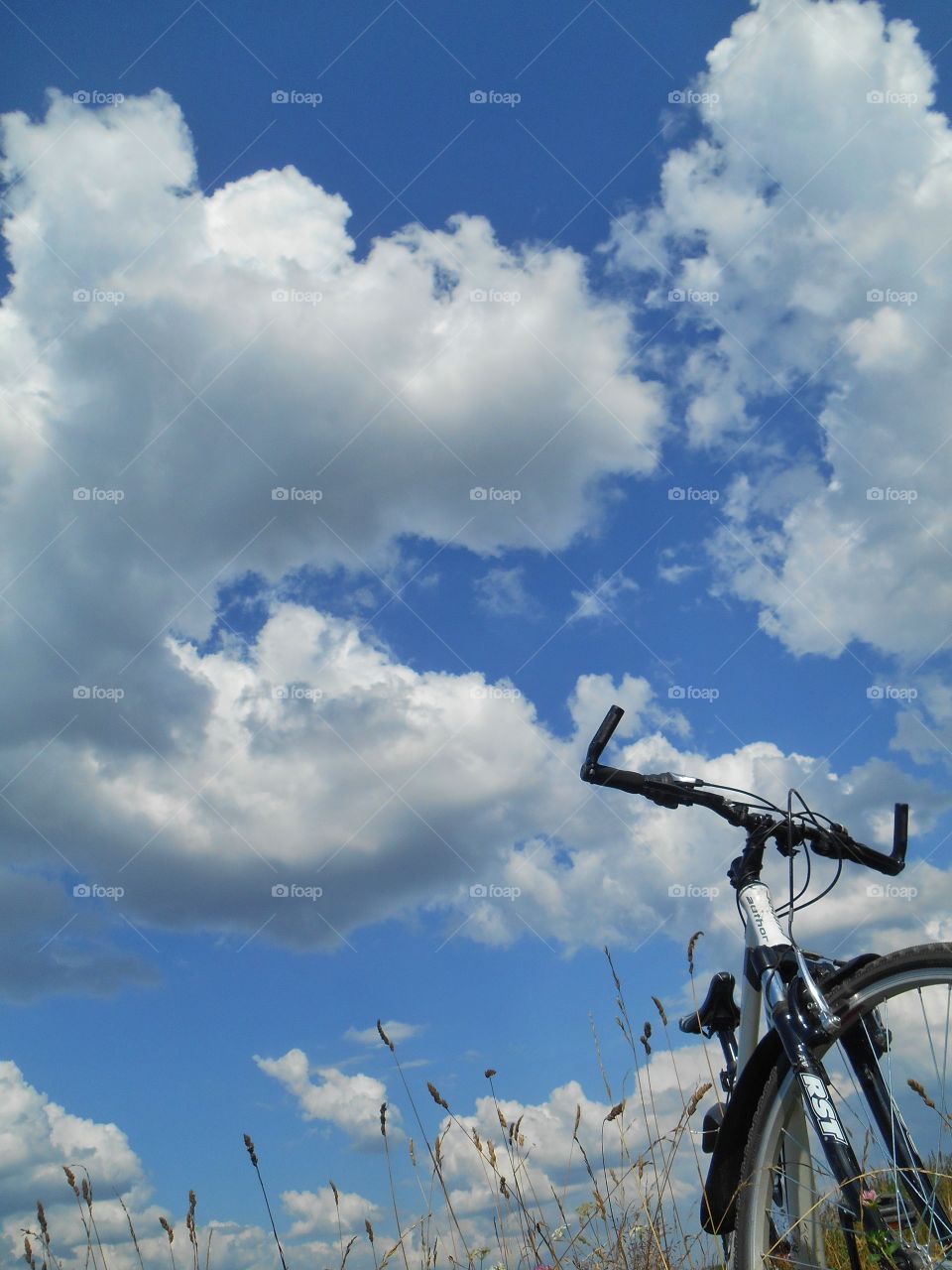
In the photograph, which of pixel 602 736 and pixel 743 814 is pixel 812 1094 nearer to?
pixel 743 814

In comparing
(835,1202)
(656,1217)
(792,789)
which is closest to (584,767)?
(792,789)

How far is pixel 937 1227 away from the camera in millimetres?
2162

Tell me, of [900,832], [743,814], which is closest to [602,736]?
[743,814]

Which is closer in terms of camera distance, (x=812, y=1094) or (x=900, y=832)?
(x=812, y=1094)

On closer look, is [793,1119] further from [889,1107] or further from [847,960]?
[847,960]

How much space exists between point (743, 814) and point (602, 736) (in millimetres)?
472

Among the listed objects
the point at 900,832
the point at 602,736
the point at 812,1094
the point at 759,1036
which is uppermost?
the point at 602,736

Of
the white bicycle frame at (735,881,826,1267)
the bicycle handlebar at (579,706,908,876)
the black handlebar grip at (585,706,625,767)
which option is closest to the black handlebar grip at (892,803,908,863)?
the bicycle handlebar at (579,706,908,876)

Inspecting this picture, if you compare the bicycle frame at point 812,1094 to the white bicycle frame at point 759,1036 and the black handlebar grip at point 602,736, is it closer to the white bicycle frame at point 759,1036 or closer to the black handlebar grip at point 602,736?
the white bicycle frame at point 759,1036

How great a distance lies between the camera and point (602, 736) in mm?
3037

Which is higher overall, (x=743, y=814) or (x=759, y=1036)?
(x=743, y=814)

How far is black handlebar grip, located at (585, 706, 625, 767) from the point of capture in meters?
3.04

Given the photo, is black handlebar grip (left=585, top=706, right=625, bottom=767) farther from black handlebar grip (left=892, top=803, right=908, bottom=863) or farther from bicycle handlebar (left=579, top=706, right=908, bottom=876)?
black handlebar grip (left=892, top=803, right=908, bottom=863)

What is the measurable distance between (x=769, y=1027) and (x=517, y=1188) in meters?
1.52
